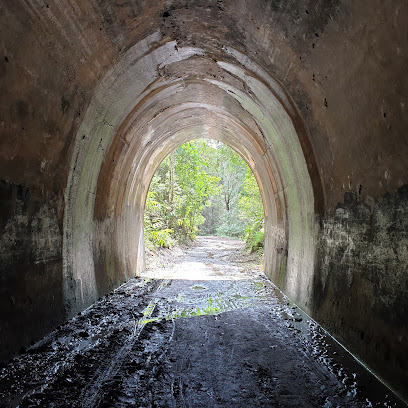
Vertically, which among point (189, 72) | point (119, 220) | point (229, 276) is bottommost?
point (229, 276)

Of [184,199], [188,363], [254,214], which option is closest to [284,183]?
[188,363]

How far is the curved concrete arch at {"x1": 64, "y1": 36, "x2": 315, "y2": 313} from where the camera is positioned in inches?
212

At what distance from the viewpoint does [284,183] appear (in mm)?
7184

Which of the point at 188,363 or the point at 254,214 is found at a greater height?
the point at 254,214

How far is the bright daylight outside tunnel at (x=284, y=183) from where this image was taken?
303 cm

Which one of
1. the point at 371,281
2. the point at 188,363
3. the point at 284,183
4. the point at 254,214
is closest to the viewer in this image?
the point at 371,281

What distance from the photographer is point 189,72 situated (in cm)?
677

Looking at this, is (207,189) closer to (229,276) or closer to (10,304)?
(229,276)

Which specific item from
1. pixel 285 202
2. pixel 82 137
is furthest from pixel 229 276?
pixel 82 137

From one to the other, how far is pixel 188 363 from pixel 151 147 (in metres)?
6.93

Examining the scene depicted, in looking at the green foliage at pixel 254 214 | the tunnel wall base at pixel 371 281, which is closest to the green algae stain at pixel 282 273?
the tunnel wall base at pixel 371 281

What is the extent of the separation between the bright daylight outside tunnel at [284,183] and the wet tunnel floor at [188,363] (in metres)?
0.02

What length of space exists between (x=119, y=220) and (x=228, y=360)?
5105mm

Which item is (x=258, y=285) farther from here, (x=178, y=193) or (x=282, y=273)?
(x=178, y=193)
